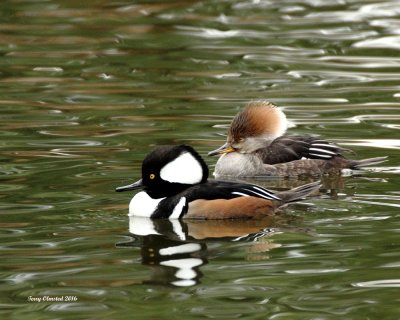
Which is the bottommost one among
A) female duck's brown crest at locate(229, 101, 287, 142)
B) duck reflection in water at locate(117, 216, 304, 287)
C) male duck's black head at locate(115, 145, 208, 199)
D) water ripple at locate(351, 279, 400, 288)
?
water ripple at locate(351, 279, 400, 288)

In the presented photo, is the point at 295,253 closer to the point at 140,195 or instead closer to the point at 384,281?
the point at 384,281

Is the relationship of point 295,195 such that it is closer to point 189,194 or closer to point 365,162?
point 189,194

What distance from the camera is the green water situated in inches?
296

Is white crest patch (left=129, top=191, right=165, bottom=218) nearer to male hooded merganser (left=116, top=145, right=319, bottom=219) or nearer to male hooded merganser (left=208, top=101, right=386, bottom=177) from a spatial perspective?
male hooded merganser (left=116, top=145, right=319, bottom=219)

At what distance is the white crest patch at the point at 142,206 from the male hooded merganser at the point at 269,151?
80.0 inches

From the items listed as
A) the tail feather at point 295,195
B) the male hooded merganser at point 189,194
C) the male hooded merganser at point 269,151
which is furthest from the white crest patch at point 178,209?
the male hooded merganser at point 269,151

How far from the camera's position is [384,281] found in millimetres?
7680

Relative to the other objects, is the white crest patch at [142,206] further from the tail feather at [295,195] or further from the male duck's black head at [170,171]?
the tail feather at [295,195]

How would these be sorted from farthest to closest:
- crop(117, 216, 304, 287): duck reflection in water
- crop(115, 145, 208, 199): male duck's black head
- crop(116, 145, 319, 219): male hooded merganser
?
crop(115, 145, 208, 199): male duck's black head, crop(116, 145, 319, 219): male hooded merganser, crop(117, 216, 304, 287): duck reflection in water

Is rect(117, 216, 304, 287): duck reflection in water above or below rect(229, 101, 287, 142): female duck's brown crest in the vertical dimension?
below

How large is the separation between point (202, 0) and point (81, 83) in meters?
5.60

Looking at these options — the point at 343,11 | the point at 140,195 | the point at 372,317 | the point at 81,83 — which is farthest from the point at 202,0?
the point at 372,317

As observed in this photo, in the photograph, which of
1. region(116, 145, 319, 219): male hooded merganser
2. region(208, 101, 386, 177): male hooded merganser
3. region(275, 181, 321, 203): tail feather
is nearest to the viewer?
region(116, 145, 319, 219): male hooded merganser

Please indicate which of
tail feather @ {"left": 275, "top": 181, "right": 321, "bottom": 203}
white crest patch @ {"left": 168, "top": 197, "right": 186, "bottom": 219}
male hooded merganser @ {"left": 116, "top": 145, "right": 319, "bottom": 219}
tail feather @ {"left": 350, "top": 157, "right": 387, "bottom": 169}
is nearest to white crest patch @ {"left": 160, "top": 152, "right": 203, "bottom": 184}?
male hooded merganser @ {"left": 116, "top": 145, "right": 319, "bottom": 219}
